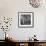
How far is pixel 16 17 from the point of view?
4863 millimetres

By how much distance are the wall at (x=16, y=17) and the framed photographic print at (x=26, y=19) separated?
109 millimetres

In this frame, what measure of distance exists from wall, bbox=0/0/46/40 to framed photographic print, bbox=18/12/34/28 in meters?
0.11

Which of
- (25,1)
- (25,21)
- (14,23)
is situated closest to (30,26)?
(25,21)

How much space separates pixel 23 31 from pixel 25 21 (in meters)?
0.37

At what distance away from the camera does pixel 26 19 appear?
490cm

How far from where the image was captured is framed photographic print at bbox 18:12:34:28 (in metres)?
4.88

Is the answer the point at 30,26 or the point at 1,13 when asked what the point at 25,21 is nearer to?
the point at 30,26

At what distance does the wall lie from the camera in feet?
15.9

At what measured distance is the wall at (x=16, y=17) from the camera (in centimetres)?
485

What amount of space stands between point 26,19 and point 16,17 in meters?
0.37

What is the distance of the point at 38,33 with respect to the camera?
488 centimetres

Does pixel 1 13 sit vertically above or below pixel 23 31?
above

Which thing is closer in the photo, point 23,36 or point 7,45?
point 7,45

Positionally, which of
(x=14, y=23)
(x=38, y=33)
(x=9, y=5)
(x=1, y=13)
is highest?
(x=9, y=5)
